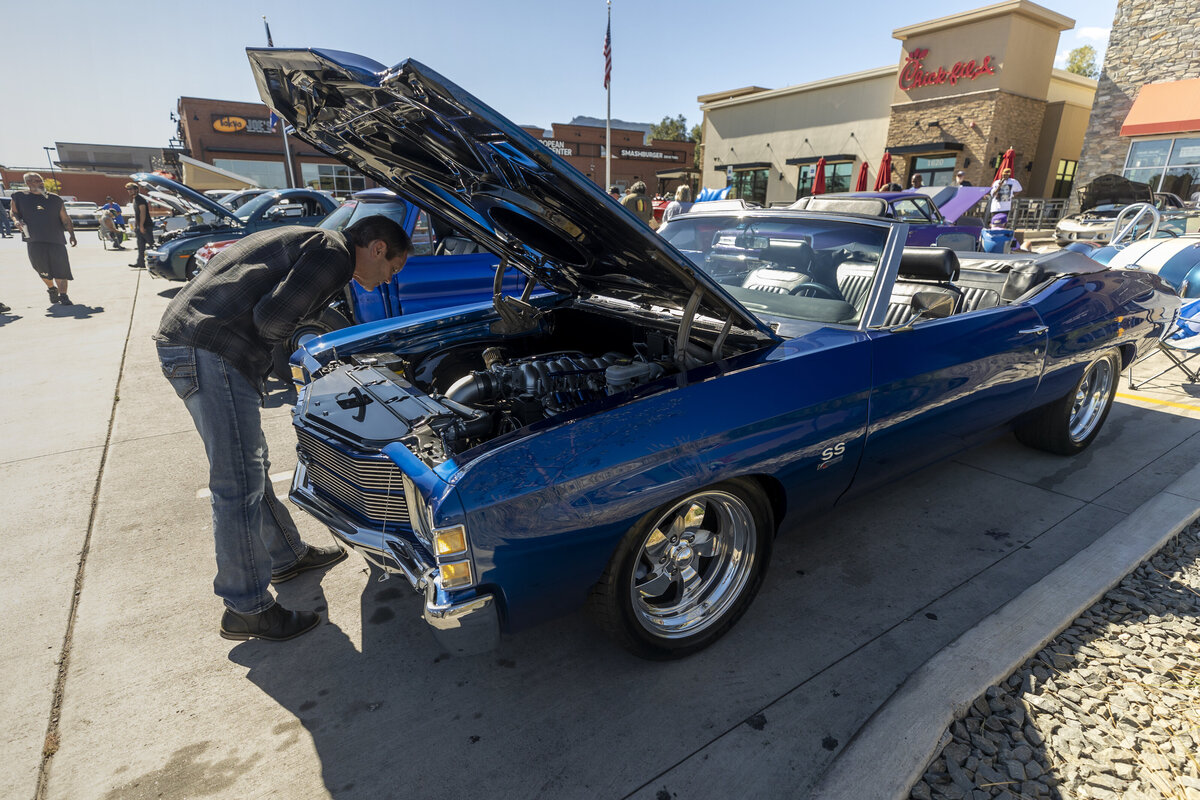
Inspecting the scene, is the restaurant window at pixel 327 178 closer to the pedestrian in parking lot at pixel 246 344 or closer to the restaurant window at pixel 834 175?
the restaurant window at pixel 834 175

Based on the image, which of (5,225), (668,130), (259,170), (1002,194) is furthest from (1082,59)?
(5,225)

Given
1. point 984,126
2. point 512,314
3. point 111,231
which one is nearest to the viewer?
point 512,314

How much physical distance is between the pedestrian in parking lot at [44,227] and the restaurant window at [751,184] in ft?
78.3

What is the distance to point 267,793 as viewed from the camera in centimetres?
186

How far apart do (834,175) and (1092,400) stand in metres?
22.6

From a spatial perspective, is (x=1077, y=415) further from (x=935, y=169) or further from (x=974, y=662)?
(x=935, y=169)

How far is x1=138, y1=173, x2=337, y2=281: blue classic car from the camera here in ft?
31.0

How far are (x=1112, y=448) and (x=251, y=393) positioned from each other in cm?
527

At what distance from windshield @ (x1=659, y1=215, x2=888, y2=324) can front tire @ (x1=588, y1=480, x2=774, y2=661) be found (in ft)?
3.12

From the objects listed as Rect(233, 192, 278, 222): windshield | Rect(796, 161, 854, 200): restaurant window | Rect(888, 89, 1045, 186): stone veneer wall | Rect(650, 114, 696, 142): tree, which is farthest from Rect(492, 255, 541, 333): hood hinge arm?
Rect(650, 114, 696, 142): tree

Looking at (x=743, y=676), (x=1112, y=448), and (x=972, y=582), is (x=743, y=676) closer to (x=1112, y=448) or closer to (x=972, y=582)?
(x=972, y=582)

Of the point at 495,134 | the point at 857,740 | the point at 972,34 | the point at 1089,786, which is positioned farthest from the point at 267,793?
the point at 972,34

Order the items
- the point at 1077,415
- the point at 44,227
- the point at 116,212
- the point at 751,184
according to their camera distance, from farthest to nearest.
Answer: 1. the point at 751,184
2. the point at 116,212
3. the point at 44,227
4. the point at 1077,415

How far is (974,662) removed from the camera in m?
2.23
